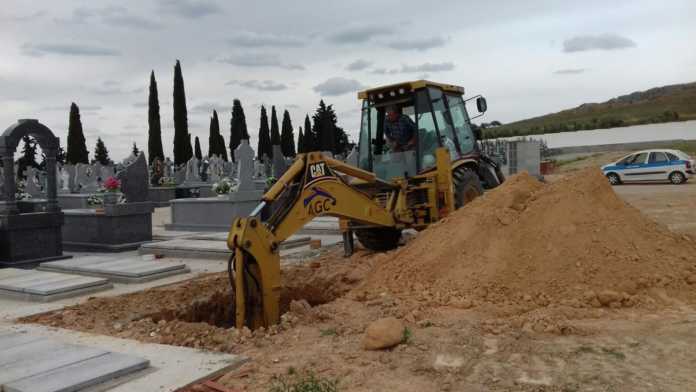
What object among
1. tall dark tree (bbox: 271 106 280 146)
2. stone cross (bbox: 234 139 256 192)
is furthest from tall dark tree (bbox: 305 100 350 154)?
stone cross (bbox: 234 139 256 192)

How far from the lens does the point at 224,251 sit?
9875 mm

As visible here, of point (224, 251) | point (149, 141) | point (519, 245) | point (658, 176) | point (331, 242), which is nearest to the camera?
point (519, 245)

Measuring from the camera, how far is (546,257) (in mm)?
6043

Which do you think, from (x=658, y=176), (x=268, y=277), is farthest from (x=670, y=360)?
(x=658, y=176)

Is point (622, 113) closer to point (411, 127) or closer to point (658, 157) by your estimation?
point (658, 157)

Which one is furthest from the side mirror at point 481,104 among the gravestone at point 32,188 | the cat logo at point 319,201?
the gravestone at point 32,188

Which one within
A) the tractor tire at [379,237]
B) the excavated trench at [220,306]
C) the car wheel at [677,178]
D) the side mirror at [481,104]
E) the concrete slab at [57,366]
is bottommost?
the excavated trench at [220,306]

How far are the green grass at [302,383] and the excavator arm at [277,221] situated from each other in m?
1.58

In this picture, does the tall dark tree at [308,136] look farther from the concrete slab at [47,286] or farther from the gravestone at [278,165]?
the concrete slab at [47,286]

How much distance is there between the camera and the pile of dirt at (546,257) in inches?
221

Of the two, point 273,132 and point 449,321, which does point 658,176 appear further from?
point 273,132

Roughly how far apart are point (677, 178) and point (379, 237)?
18725 millimetres

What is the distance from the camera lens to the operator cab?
28.5 feet

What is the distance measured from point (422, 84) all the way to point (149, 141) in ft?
123
